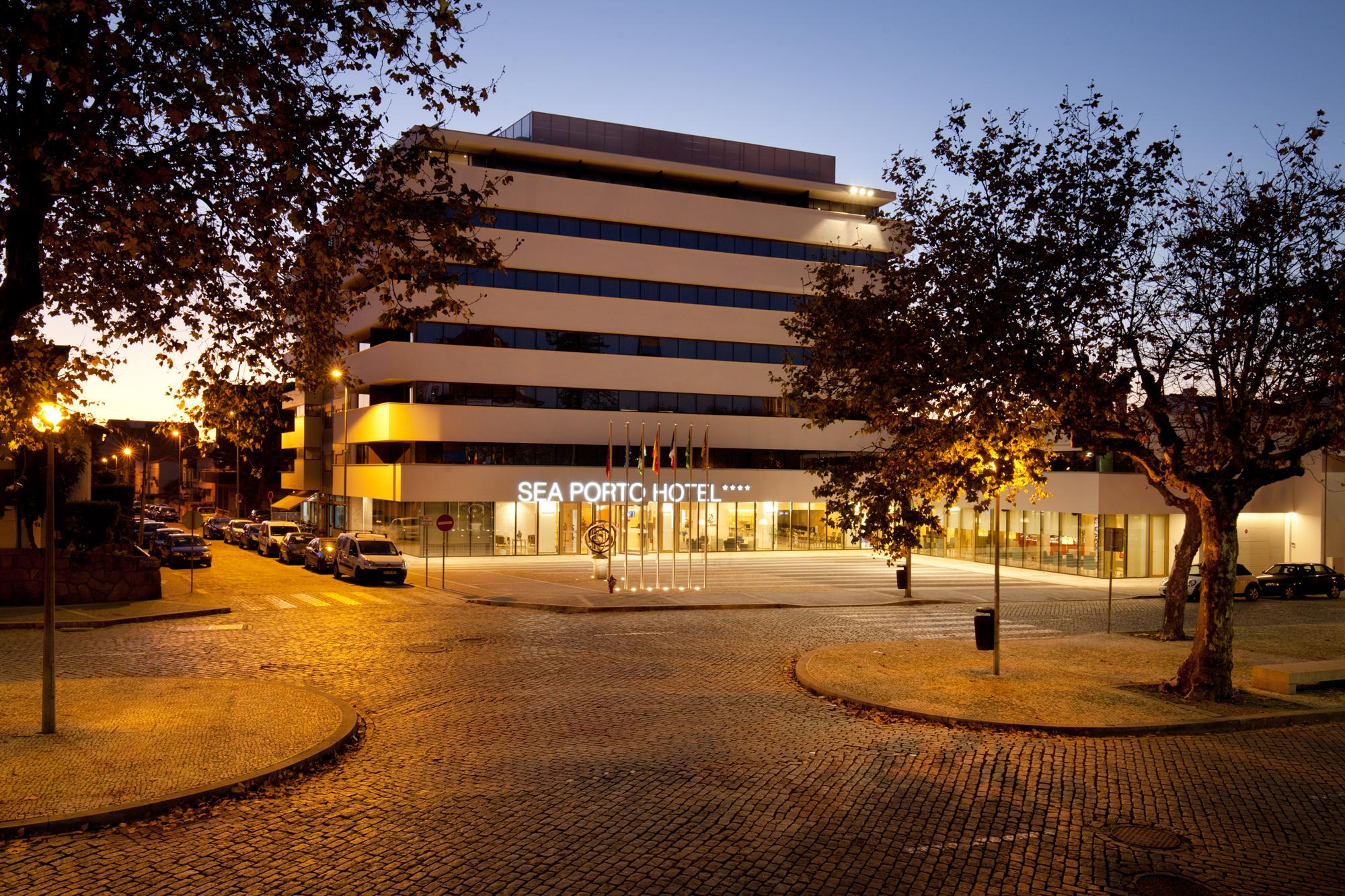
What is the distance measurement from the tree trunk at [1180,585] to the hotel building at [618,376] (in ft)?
61.1

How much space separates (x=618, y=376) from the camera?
4738cm

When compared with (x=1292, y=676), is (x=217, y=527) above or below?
below

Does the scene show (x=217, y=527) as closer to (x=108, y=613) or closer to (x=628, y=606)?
(x=108, y=613)

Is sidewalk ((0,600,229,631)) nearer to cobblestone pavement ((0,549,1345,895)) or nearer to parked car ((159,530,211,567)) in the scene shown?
cobblestone pavement ((0,549,1345,895))

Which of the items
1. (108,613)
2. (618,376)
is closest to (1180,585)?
(108,613)

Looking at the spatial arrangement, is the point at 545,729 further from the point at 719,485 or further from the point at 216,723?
the point at 719,485

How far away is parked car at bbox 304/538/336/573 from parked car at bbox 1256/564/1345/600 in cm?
3414

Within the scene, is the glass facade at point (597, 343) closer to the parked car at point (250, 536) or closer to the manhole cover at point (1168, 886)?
the parked car at point (250, 536)

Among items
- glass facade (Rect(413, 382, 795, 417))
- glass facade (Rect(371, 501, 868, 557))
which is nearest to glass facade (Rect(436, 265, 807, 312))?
glass facade (Rect(413, 382, 795, 417))

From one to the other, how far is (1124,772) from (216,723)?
1051 cm

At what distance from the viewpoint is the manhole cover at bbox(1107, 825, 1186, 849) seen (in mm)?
7992

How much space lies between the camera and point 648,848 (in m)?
7.71

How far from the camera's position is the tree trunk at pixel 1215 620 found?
14.0 meters

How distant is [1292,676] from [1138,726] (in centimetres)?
394
